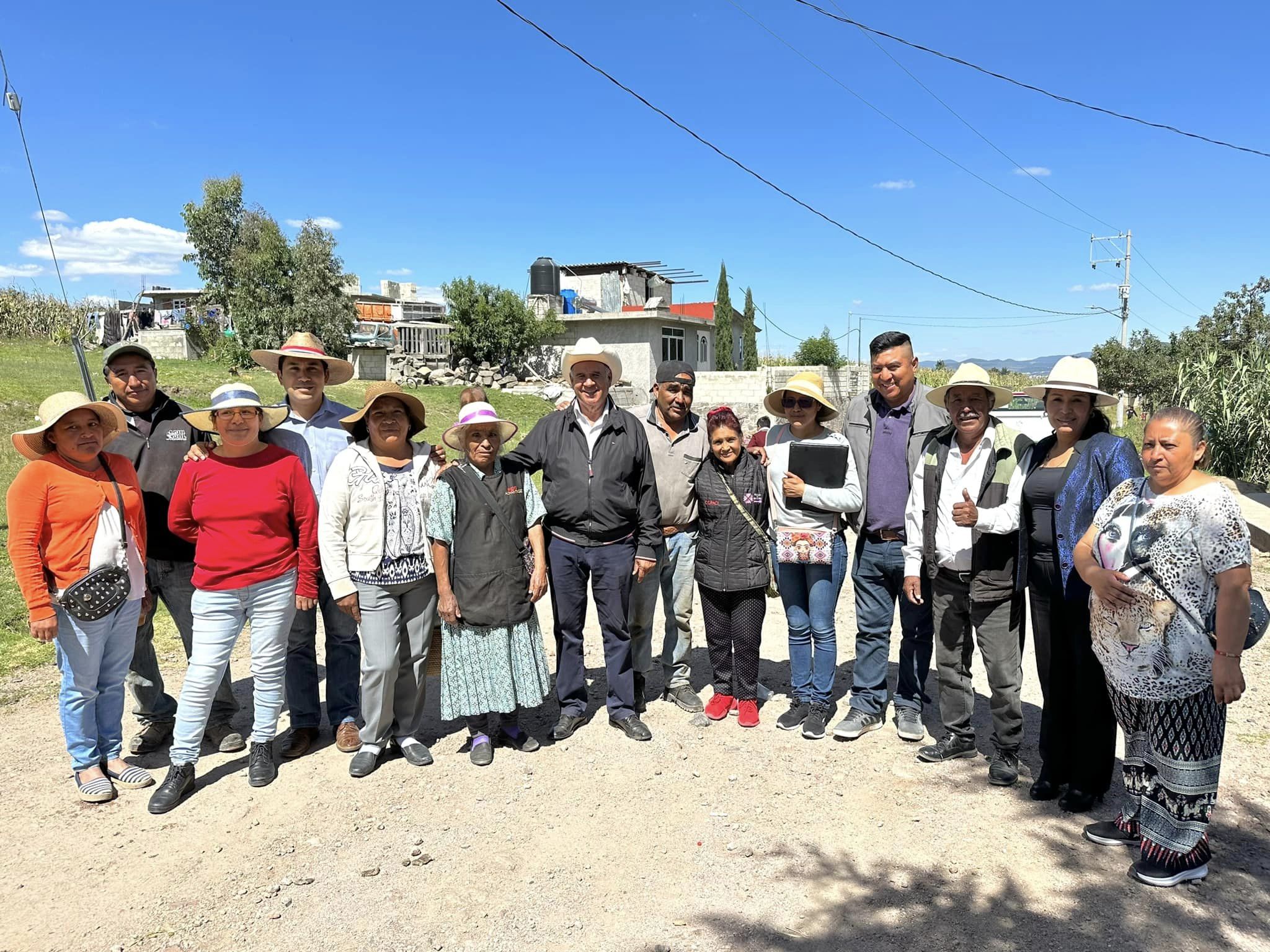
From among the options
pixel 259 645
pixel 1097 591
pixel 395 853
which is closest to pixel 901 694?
pixel 1097 591

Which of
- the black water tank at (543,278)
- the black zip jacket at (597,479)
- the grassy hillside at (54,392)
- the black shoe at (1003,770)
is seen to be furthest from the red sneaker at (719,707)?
the black water tank at (543,278)

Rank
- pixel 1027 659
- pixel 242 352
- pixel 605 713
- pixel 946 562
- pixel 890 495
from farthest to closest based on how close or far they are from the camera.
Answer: pixel 242 352 < pixel 1027 659 < pixel 605 713 < pixel 890 495 < pixel 946 562

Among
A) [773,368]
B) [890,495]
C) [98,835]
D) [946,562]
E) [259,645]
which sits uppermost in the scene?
[773,368]

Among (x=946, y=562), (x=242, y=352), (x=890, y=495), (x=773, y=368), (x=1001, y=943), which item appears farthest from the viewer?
(x=242, y=352)

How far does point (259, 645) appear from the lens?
13.2 ft

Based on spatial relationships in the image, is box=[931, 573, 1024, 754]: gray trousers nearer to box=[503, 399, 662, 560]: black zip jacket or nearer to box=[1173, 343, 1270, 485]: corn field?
box=[503, 399, 662, 560]: black zip jacket

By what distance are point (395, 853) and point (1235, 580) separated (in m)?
3.42

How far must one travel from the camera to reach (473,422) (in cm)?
409

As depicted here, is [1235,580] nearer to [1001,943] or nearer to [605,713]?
[1001,943]

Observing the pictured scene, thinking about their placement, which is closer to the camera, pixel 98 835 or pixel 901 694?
pixel 98 835

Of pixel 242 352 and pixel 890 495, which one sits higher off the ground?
pixel 242 352

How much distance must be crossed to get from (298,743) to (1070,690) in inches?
153

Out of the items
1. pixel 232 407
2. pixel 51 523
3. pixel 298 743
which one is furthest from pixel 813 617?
pixel 51 523

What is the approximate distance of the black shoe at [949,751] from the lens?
4.19 m
